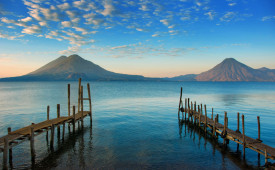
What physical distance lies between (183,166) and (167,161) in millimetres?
1222

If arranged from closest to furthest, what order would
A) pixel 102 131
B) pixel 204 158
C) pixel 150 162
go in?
pixel 150 162
pixel 204 158
pixel 102 131

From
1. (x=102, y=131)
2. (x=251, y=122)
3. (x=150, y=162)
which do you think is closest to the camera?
(x=150, y=162)

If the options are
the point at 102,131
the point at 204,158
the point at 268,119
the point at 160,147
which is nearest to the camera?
the point at 204,158

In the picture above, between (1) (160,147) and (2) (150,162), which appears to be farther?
(1) (160,147)

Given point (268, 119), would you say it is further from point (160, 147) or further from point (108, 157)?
point (108, 157)

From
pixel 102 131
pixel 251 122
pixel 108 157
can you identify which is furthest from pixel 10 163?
pixel 251 122

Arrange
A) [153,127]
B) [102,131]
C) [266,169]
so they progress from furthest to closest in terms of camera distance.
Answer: [153,127] → [102,131] → [266,169]

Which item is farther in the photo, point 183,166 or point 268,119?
point 268,119

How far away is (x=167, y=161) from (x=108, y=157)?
453 cm

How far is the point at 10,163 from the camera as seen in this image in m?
12.3

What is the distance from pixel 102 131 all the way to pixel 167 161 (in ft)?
32.4

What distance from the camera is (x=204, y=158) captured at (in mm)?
13500

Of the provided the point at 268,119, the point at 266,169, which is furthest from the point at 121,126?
the point at 268,119

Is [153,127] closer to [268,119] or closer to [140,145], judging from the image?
[140,145]
